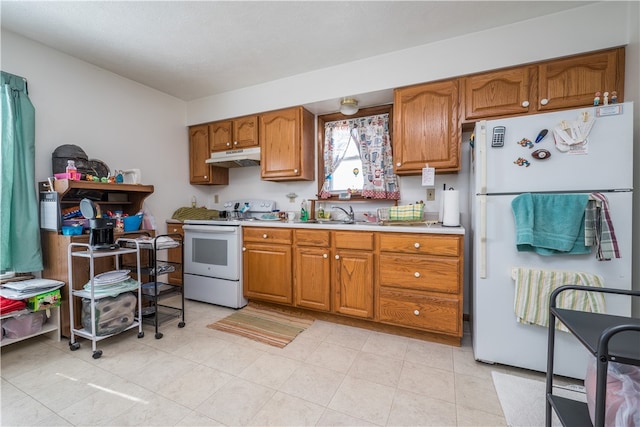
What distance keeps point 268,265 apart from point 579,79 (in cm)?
287

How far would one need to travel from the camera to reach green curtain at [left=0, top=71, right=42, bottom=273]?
197 cm

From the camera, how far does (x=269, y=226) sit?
2658mm

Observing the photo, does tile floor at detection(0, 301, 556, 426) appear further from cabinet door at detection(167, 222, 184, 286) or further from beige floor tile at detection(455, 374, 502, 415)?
cabinet door at detection(167, 222, 184, 286)

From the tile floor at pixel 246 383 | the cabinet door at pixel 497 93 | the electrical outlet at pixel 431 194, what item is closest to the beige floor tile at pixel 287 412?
the tile floor at pixel 246 383

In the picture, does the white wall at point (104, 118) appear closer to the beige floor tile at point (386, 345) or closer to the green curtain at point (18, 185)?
the green curtain at point (18, 185)

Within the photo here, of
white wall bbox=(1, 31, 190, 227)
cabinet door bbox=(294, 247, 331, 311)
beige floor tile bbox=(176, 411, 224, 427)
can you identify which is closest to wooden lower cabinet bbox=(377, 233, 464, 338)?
cabinet door bbox=(294, 247, 331, 311)

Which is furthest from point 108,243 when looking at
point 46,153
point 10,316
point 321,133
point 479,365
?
point 479,365

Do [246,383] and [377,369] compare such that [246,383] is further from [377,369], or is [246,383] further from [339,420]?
[377,369]

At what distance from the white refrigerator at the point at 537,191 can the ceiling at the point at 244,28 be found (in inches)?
35.0

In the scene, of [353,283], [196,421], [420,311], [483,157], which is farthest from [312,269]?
[483,157]

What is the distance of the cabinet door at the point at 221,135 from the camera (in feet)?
10.7

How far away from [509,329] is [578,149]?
1173 mm

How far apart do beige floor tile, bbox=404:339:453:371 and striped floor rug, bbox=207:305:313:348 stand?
910mm

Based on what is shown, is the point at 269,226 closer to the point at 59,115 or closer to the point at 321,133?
the point at 321,133
